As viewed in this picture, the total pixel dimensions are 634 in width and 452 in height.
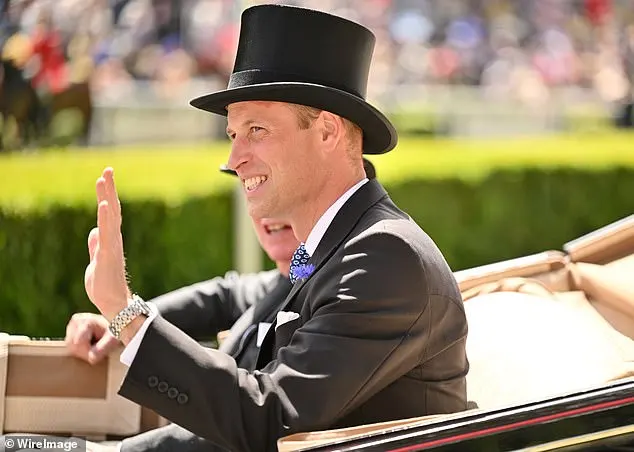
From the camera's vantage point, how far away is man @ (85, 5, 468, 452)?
2459 mm

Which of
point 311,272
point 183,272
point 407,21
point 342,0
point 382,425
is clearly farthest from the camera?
point 407,21

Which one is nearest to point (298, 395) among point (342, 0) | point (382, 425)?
point (382, 425)

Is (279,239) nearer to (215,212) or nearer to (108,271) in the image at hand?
(108,271)

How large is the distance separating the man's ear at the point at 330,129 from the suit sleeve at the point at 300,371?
396 millimetres

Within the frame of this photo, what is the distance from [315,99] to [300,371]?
0.68m

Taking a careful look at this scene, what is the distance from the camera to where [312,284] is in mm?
2670

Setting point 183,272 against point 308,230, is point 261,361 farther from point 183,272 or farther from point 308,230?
point 183,272

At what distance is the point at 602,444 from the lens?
7.93ft

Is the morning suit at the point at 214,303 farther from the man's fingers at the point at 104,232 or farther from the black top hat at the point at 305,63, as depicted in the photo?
the man's fingers at the point at 104,232

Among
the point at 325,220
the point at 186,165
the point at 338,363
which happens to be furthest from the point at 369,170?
the point at 186,165

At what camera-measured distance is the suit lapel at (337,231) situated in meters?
2.75

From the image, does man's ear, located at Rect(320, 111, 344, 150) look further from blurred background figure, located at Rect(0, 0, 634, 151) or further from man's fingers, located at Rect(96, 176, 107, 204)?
blurred background figure, located at Rect(0, 0, 634, 151)

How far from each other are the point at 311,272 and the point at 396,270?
0.97 ft

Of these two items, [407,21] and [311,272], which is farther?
[407,21]
